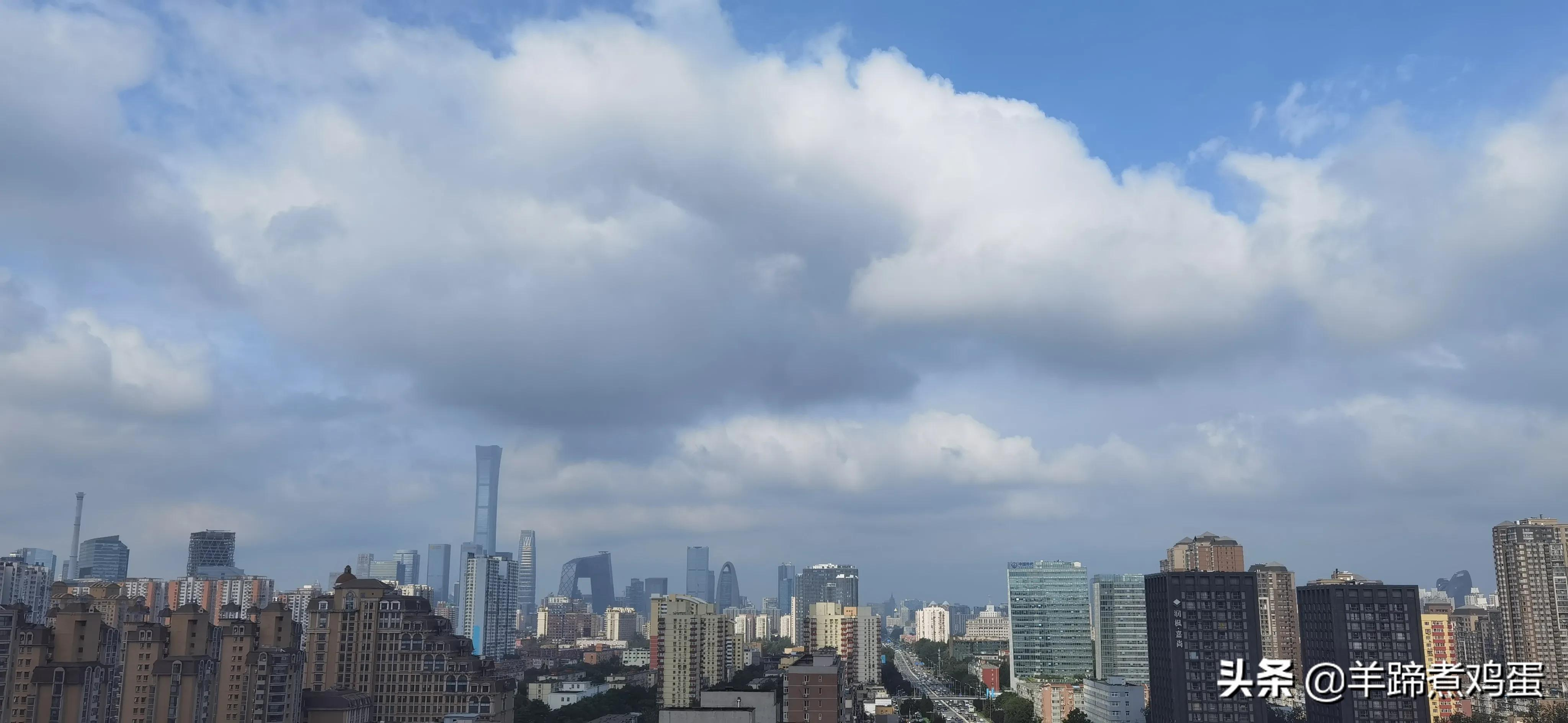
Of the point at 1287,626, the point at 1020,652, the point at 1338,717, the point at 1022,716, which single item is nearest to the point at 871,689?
the point at 1020,652

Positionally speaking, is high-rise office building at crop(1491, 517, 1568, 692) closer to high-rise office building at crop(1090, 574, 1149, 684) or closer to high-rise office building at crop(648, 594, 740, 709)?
high-rise office building at crop(1090, 574, 1149, 684)

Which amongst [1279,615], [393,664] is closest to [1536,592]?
[1279,615]

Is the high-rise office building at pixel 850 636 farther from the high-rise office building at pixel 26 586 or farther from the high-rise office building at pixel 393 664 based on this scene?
the high-rise office building at pixel 26 586

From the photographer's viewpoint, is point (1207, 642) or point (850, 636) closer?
point (1207, 642)

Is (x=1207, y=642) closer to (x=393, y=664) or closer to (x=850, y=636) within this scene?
(x=393, y=664)

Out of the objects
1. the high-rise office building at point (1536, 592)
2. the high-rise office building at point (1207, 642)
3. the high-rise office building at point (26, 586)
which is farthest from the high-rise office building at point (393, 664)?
the high-rise office building at point (1536, 592)

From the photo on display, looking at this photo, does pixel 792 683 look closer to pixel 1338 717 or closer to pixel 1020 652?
pixel 1338 717
